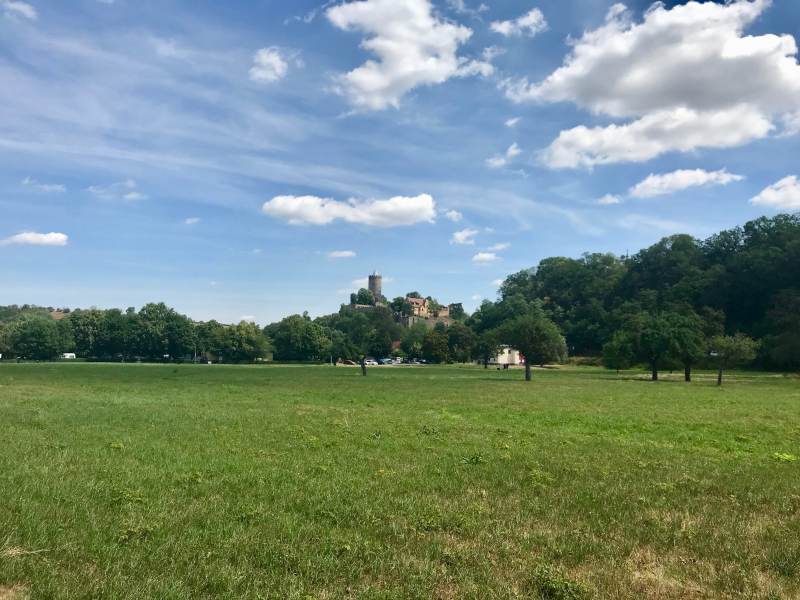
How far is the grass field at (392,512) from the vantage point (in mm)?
6609

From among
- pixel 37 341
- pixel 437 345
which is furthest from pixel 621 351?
pixel 37 341

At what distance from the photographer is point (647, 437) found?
1858 cm

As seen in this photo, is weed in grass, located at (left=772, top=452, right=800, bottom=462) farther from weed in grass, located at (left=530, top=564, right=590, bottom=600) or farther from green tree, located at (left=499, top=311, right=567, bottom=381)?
Answer: green tree, located at (left=499, top=311, right=567, bottom=381)

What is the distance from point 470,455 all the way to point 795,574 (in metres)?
8.14

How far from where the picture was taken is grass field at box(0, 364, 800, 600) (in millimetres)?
6609

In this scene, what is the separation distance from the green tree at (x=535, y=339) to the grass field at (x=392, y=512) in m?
39.3

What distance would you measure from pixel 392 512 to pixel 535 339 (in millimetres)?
51915

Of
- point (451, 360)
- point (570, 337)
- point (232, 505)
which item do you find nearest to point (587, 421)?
point (232, 505)

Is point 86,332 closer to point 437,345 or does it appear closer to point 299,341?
point 299,341

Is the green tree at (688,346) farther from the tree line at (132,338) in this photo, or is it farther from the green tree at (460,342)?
the tree line at (132,338)

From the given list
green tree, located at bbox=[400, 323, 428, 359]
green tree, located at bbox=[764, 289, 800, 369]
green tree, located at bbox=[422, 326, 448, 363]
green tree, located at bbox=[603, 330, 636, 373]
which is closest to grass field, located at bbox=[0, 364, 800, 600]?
green tree, located at bbox=[603, 330, 636, 373]

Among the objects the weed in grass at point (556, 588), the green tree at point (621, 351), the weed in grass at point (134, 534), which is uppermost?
the green tree at point (621, 351)

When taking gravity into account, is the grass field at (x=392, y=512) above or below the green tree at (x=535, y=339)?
below

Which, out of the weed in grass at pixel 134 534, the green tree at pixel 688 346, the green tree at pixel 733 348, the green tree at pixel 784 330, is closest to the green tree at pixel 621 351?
the green tree at pixel 688 346
